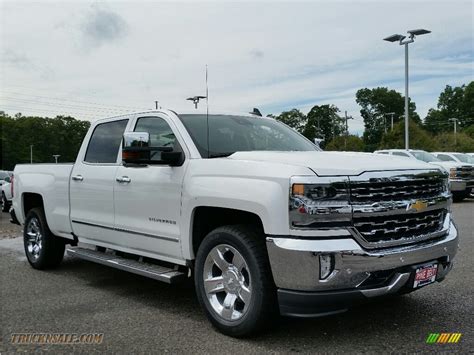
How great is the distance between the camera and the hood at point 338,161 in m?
3.85

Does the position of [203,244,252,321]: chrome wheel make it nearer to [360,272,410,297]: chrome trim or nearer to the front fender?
the front fender

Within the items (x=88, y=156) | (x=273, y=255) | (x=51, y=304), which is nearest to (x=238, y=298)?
(x=273, y=255)

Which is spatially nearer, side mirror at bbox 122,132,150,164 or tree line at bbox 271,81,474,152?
side mirror at bbox 122,132,150,164

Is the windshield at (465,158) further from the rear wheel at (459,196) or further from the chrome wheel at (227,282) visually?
the chrome wheel at (227,282)

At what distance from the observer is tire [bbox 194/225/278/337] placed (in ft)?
12.9

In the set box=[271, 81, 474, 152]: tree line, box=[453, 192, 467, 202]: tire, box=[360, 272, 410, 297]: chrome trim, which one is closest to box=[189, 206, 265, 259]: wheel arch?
box=[360, 272, 410, 297]: chrome trim

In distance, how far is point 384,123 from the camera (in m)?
106

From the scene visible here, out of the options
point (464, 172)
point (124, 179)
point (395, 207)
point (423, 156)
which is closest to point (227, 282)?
point (395, 207)

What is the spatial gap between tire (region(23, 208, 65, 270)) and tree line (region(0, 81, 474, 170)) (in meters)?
40.0

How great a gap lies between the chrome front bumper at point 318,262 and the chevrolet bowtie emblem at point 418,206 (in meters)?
0.40

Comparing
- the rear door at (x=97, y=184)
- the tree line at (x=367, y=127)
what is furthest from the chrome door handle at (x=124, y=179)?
the tree line at (x=367, y=127)

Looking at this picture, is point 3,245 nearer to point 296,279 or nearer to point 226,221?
point 226,221

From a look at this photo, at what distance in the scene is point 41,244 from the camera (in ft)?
23.1

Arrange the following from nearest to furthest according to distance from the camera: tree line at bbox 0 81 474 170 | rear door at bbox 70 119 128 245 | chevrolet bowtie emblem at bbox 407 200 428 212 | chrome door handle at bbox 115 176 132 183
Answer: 1. chevrolet bowtie emblem at bbox 407 200 428 212
2. chrome door handle at bbox 115 176 132 183
3. rear door at bbox 70 119 128 245
4. tree line at bbox 0 81 474 170
